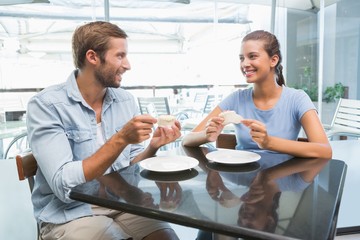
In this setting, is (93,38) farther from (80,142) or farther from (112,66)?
(80,142)

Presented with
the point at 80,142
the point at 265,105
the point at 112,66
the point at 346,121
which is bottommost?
the point at 346,121

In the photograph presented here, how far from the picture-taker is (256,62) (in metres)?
1.53

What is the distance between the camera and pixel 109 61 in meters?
1.25

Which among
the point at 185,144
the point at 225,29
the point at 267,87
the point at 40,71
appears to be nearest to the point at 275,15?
the point at 225,29

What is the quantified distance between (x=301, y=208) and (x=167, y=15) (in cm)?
337

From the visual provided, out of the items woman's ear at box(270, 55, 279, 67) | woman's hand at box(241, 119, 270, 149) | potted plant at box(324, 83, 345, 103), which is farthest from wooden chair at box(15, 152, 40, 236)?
potted plant at box(324, 83, 345, 103)

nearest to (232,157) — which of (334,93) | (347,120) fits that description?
(347,120)

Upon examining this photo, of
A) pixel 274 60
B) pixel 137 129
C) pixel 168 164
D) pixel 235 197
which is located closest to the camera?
pixel 235 197

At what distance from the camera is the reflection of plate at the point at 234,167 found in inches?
41.4

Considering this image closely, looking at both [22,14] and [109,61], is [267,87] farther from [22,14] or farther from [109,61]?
[22,14]

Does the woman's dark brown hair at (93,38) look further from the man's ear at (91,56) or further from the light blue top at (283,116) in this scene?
the light blue top at (283,116)

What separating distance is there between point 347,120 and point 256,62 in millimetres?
2009

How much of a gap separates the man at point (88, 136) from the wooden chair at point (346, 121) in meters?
2.35

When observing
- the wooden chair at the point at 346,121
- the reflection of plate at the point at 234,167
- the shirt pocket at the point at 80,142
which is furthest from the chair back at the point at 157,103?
the reflection of plate at the point at 234,167
